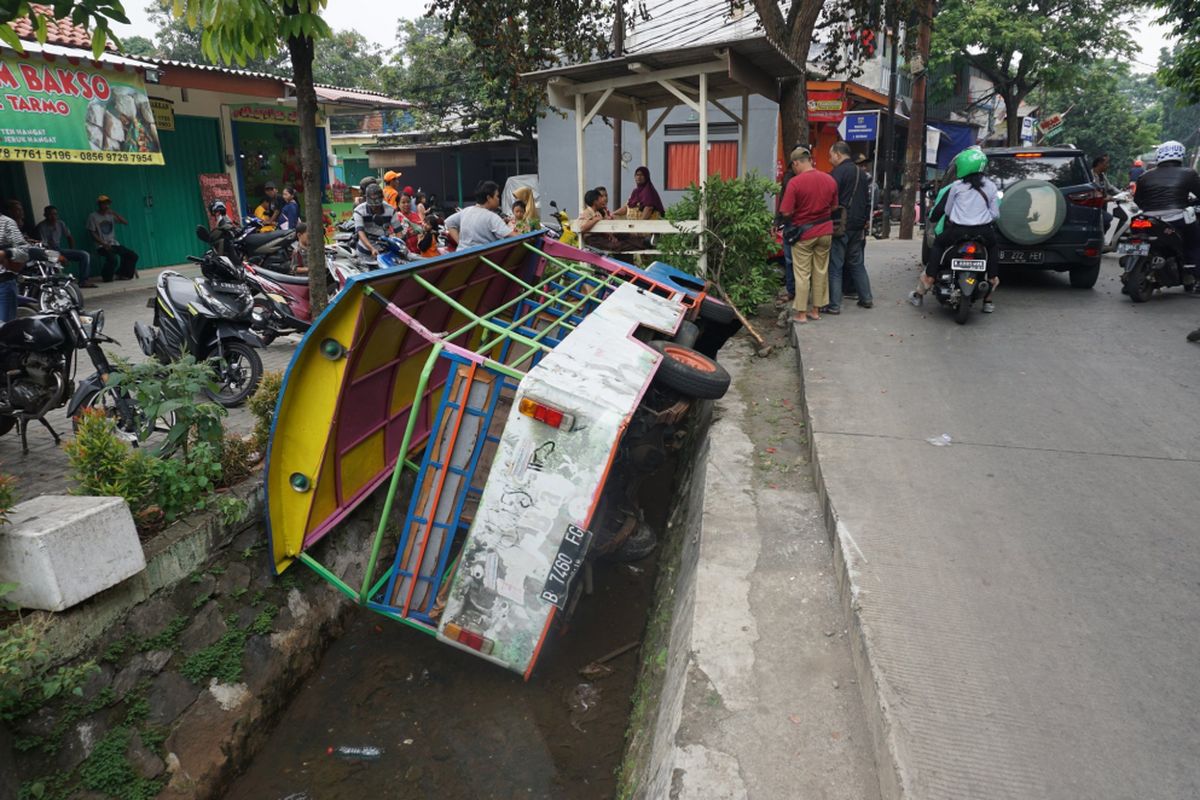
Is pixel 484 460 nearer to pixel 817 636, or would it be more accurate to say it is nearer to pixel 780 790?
pixel 817 636

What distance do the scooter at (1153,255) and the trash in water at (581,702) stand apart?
7.22 meters

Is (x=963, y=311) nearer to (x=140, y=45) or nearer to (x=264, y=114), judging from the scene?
(x=264, y=114)

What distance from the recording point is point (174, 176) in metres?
14.9

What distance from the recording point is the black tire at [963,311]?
7152 mm

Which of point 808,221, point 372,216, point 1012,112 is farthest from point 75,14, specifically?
point 1012,112

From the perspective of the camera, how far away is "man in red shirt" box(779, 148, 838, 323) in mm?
6961

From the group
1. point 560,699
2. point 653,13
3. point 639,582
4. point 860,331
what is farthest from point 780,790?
point 653,13

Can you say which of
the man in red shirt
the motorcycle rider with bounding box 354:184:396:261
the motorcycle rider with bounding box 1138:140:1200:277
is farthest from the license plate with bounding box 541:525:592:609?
the motorcycle rider with bounding box 1138:140:1200:277

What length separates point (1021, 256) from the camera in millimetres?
8297

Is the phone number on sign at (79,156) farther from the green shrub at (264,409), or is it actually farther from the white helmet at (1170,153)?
the white helmet at (1170,153)

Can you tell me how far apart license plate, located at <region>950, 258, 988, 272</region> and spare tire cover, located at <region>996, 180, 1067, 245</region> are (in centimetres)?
117

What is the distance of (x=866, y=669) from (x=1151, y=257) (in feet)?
24.1

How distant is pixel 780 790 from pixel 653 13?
1971 cm

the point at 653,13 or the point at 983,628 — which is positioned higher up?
the point at 653,13
